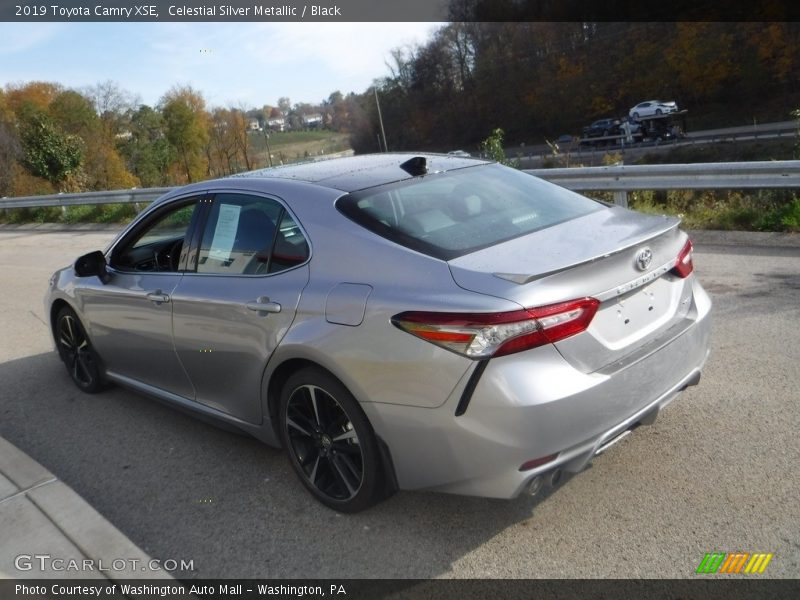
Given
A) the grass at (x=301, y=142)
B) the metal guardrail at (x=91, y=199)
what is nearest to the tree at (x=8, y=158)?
the grass at (x=301, y=142)

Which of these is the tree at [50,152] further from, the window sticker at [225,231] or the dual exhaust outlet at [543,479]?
the dual exhaust outlet at [543,479]

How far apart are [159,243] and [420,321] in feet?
9.41

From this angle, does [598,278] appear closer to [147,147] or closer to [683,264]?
[683,264]

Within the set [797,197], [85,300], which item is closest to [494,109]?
[797,197]

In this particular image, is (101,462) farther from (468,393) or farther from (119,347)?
(468,393)

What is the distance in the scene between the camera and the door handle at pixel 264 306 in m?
3.55

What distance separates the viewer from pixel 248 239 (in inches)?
156

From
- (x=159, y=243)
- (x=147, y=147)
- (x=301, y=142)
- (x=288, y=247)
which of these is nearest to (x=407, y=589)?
(x=288, y=247)

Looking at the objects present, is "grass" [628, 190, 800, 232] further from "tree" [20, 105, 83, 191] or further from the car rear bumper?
"tree" [20, 105, 83, 191]

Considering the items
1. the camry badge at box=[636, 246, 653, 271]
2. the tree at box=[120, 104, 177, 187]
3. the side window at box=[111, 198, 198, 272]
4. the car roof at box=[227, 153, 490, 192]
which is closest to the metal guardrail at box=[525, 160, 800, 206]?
the car roof at box=[227, 153, 490, 192]

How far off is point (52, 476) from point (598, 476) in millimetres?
2899

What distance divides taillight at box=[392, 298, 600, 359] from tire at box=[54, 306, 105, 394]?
339 centimetres

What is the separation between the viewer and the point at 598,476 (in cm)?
358

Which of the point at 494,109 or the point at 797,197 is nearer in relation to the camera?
the point at 797,197
